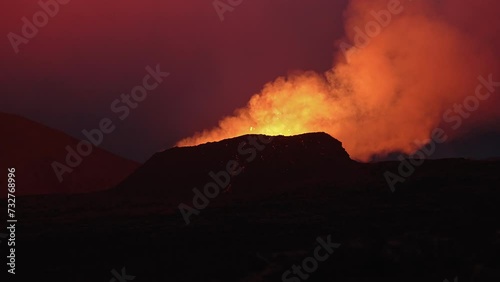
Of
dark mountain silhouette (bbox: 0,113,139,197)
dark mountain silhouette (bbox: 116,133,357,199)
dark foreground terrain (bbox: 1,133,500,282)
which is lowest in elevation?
dark foreground terrain (bbox: 1,133,500,282)

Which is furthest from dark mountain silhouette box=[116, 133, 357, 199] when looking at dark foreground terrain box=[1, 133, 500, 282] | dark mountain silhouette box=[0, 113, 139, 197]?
dark mountain silhouette box=[0, 113, 139, 197]

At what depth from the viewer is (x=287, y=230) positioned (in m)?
33.6

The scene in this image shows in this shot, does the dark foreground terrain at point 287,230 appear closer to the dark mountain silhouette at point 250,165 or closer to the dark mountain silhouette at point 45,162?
the dark mountain silhouette at point 250,165

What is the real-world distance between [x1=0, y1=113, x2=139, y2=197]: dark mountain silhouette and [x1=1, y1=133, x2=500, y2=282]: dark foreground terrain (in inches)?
1175

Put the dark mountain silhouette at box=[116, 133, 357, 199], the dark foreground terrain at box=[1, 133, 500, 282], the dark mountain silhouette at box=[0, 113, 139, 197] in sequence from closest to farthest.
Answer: the dark foreground terrain at box=[1, 133, 500, 282] < the dark mountain silhouette at box=[116, 133, 357, 199] < the dark mountain silhouette at box=[0, 113, 139, 197]

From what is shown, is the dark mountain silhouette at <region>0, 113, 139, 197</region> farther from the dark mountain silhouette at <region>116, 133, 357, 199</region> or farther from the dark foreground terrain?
the dark foreground terrain

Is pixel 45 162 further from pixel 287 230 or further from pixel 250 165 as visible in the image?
pixel 287 230

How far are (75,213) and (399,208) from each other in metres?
18.9

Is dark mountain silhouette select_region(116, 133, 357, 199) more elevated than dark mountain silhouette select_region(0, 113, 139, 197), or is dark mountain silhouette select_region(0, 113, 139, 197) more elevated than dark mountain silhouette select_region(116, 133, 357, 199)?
dark mountain silhouette select_region(0, 113, 139, 197)

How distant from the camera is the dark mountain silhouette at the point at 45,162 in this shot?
76.4m

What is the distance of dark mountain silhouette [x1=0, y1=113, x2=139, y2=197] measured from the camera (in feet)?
251

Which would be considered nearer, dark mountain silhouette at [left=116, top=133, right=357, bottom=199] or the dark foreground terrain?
the dark foreground terrain

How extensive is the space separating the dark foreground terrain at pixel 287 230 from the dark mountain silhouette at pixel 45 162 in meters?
29.8

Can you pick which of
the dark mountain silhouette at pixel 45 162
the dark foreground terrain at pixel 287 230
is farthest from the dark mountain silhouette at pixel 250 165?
the dark mountain silhouette at pixel 45 162
